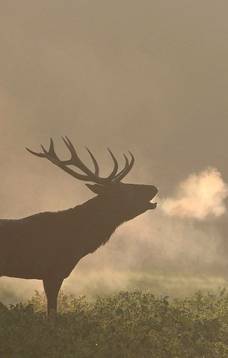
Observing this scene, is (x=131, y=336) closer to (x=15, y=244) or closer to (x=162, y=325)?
(x=162, y=325)

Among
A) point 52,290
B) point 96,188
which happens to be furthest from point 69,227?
point 52,290

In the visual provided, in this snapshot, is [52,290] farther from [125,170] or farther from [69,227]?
[125,170]

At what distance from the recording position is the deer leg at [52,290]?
482 inches

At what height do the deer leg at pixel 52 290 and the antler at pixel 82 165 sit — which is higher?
the antler at pixel 82 165

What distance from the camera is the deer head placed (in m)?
13.2

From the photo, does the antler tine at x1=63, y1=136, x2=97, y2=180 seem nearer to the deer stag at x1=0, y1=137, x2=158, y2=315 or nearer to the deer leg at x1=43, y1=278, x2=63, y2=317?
the deer stag at x1=0, y1=137, x2=158, y2=315

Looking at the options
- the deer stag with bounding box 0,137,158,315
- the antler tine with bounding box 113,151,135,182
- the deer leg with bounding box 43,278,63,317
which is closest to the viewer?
the deer leg with bounding box 43,278,63,317

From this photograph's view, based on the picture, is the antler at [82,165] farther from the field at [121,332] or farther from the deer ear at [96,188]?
the field at [121,332]

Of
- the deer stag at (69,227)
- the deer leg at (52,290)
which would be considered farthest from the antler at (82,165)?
the deer leg at (52,290)

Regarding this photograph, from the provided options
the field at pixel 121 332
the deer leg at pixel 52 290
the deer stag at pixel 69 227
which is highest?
the deer stag at pixel 69 227

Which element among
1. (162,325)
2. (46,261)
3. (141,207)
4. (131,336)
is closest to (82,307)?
(46,261)

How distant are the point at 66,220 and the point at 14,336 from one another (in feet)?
16.5

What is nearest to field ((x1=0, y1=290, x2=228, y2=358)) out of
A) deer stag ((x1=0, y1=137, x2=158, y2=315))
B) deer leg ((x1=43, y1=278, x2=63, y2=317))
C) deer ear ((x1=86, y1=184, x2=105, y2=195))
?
deer leg ((x1=43, y1=278, x2=63, y2=317))

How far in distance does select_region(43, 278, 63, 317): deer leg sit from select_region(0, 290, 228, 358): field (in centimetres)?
135
